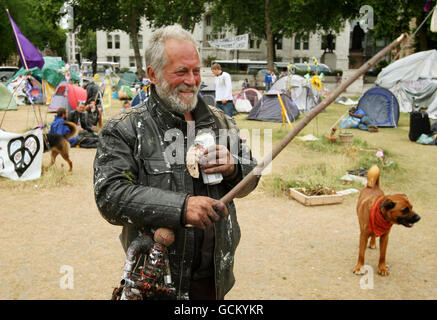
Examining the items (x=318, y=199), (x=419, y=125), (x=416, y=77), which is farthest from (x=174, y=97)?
(x=416, y=77)

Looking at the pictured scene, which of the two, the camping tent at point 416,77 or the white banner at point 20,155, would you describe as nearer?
the white banner at point 20,155

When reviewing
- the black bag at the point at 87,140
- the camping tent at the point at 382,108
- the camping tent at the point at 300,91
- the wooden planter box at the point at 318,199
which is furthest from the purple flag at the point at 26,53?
the camping tent at the point at 300,91

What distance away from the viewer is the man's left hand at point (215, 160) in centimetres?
170

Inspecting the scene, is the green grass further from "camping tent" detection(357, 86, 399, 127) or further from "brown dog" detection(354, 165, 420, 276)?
"camping tent" detection(357, 86, 399, 127)

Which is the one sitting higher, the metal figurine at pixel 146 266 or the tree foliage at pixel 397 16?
the tree foliage at pixel 397 16

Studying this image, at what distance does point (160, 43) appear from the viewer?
1801mm

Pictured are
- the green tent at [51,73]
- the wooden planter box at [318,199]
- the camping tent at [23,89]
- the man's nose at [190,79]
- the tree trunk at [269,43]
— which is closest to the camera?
the man's nose at [190,79]

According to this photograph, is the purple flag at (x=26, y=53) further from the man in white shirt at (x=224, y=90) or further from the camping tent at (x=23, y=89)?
the camping tent at (x=23, y=89)

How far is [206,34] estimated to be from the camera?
63.3 meters

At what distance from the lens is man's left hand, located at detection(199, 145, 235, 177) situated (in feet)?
5.58

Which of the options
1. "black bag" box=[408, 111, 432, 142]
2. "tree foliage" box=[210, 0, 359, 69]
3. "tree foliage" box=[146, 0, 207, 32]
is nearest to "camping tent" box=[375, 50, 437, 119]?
"black bag" box=[408, 111, 432, 142]

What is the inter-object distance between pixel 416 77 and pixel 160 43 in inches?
752

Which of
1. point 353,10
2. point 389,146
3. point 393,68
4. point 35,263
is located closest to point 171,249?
point 35,263

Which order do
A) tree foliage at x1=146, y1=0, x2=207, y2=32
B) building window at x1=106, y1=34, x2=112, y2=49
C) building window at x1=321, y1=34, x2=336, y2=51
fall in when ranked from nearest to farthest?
tree foliage at x1=146, y1=0, x2=207, y2=32, building window at x1=321, y1=34, x2=336, y2=51, building window at x1=106, y1=34, x2=112, y2=49
